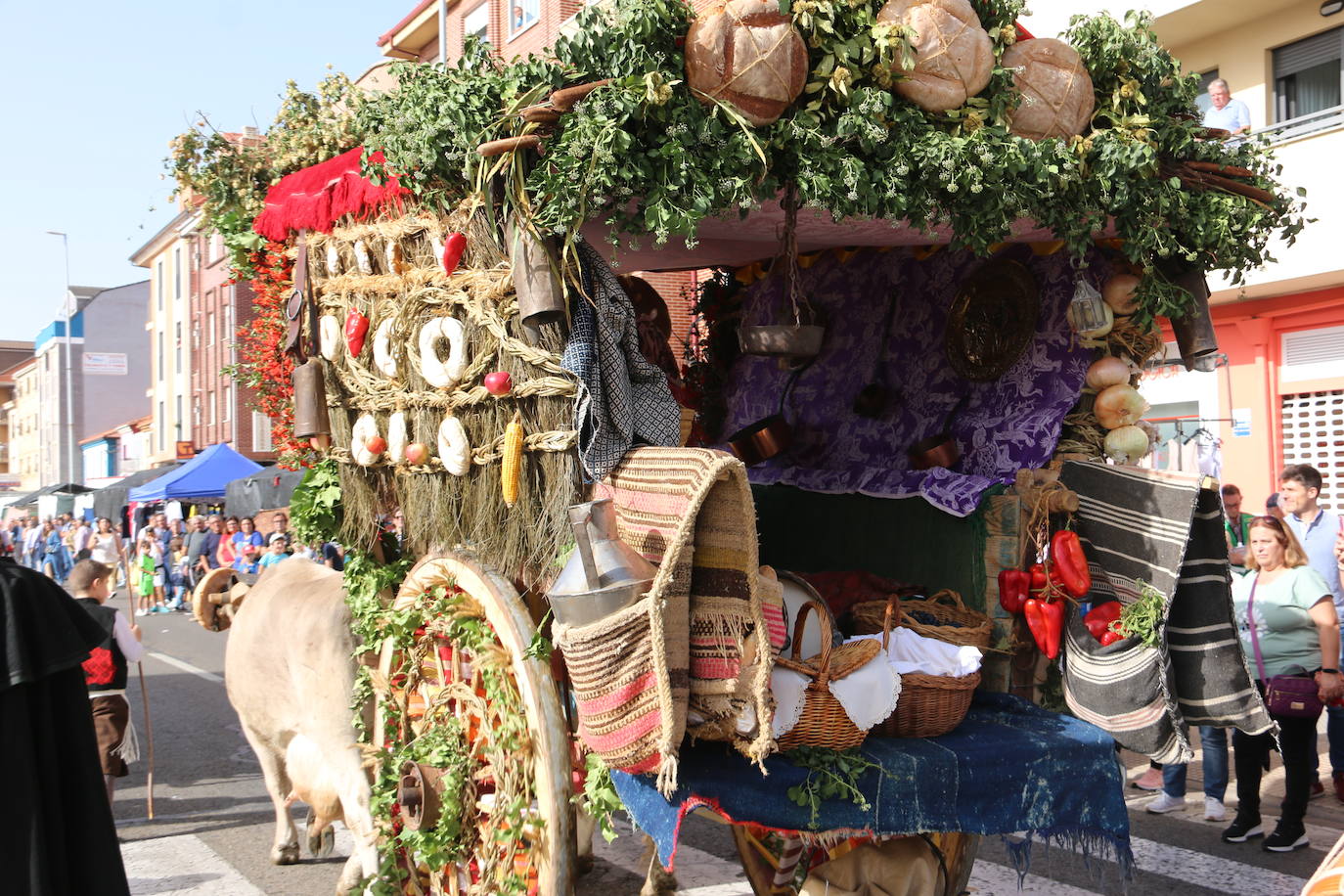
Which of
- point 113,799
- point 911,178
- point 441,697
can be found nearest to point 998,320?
point 911,178

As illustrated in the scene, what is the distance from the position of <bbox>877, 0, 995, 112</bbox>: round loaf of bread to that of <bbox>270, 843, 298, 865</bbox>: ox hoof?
4.68 m

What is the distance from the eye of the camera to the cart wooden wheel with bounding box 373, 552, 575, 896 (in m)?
3.64

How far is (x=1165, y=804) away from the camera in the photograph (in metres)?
6.52

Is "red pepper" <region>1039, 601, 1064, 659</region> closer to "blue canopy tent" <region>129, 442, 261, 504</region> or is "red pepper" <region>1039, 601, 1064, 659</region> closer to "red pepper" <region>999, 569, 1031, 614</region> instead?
"red pepper" <region>999, 569, 1031, 614</region>

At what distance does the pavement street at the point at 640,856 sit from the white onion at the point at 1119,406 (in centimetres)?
169

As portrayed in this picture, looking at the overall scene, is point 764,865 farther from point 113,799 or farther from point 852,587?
point 113,799

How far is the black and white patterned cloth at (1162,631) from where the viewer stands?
396cm

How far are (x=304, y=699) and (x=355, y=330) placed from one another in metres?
1.83

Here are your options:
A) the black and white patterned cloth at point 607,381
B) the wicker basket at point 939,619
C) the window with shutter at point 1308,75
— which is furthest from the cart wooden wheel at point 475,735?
the window with shutter at point 1308,75

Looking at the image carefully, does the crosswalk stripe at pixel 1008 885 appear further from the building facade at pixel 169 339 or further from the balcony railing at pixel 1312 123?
the building facade at pixel 169 339

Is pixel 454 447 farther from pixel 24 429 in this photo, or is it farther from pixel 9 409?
pixel 9 409

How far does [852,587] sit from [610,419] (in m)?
1.67

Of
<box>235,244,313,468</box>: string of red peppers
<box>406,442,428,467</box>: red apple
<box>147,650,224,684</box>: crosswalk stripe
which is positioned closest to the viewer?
<box>406,442,428,467</box>: red apple

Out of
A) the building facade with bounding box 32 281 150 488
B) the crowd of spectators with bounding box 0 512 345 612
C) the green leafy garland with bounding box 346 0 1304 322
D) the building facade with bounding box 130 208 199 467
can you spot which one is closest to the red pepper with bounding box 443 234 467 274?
the green leafy garland with bounding box 346 0 1304 322
